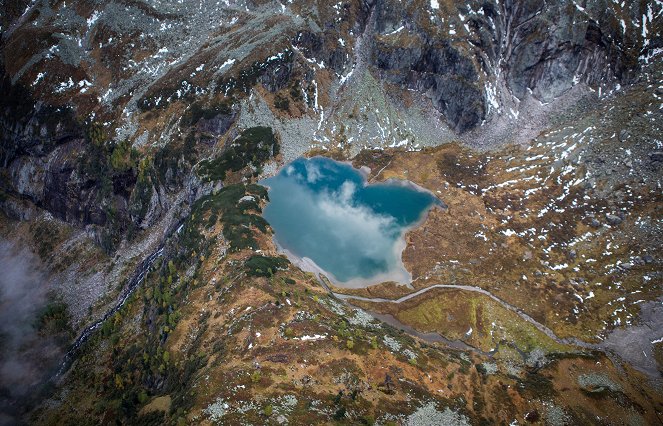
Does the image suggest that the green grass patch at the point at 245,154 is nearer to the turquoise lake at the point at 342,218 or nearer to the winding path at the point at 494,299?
the turquoise lake at the point at 342,218

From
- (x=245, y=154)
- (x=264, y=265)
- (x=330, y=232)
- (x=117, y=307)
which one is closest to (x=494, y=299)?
(x=330, y=232)

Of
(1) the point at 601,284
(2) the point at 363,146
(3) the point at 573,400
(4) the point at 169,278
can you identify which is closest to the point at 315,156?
(2) the point at 363,146

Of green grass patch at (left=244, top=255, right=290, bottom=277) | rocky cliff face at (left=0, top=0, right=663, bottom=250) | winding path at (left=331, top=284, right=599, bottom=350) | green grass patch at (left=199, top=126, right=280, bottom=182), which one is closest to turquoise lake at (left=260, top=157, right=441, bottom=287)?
winding path at (left=331, top=284, right=599, bottom=350)

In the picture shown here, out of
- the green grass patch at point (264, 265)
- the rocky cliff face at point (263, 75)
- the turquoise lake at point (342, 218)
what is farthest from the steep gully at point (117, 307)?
the green grass patch at point (264, 265)

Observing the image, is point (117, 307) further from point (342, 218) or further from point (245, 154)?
point (342, 218)

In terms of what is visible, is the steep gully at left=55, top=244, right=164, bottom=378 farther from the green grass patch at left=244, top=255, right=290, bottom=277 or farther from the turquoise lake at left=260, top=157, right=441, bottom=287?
the green grass patch at left=244, top=255, right=290, bottom=277
